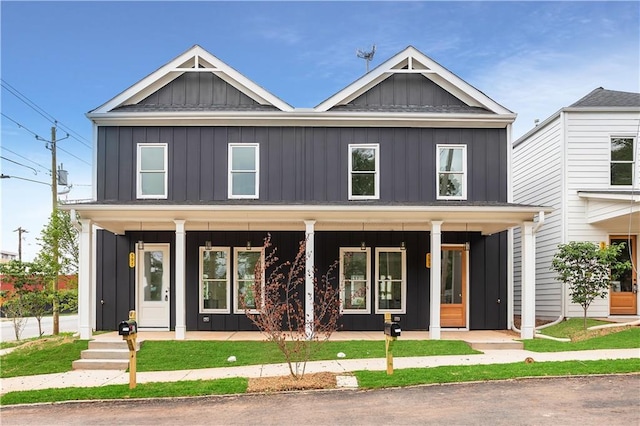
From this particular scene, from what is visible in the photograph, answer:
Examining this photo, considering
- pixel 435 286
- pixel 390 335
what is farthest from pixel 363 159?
pixel 390 335

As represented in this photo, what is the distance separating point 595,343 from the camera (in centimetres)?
1222

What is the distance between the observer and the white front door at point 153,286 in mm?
15031

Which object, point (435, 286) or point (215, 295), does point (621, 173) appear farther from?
point (215, 295)

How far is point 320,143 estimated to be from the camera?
15172mm

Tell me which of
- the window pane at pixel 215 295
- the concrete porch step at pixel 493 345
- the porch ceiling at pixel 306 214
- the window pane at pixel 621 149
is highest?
the window pane at pixel 621 149

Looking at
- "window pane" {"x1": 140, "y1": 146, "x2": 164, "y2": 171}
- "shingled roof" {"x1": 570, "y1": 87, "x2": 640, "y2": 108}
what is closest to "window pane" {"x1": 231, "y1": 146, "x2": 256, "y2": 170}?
"window pane" {"x1": 140, "y1": 146, "x2": 164, "y2": 171}

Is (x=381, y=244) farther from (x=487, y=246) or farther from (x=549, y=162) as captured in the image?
(x=549, y=162)

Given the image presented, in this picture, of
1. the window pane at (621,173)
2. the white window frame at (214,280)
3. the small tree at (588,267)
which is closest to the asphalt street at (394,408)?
the small tree at (588,267)

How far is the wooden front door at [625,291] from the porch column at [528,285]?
13.3ft

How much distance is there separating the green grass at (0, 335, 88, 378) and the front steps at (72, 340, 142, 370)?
249 mm

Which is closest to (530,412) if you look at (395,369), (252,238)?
(395,369)

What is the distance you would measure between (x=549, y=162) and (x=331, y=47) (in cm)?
829

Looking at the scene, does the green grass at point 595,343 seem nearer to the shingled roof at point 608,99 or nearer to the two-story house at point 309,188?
the two-story house at point 309,188

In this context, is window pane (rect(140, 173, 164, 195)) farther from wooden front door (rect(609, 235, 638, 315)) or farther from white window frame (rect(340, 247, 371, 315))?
wooden front door (rect(609, 235, 638, 315))
